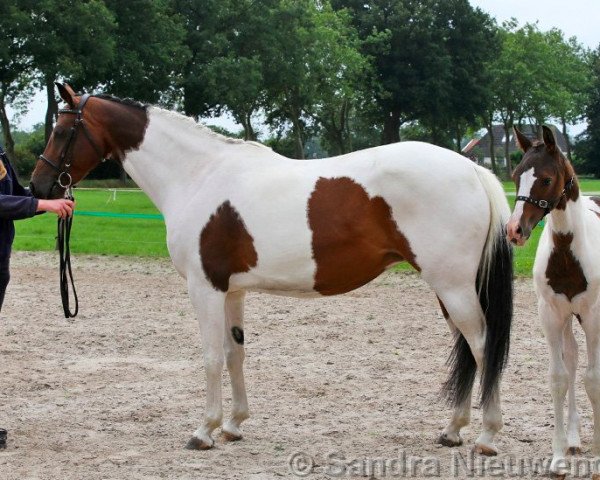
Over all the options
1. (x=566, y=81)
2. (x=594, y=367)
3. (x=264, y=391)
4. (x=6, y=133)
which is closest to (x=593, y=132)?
(x=566, y=81)

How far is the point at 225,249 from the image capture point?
4.95 m

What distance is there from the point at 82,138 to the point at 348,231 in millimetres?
1843

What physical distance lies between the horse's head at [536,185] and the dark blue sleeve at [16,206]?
105 inches

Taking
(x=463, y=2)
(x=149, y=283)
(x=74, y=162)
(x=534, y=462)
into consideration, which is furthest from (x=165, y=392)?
(x=463, y=2)

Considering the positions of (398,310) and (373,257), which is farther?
(398,310)

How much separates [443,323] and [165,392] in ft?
11.3

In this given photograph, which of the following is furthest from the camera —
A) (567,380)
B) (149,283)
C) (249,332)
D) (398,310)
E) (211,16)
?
(211,16)

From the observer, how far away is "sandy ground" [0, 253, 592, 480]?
15.2 ft

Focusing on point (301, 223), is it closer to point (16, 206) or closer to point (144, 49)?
point (16, 206)

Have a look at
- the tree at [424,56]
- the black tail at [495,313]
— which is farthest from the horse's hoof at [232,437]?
the tree at [424,56]

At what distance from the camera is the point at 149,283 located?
11.1 metres

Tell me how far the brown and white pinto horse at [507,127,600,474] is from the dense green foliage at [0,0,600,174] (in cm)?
2993

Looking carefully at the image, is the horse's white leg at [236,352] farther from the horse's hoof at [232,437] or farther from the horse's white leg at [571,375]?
the horse's white leg at [571,375]

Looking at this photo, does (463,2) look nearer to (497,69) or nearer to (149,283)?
(497,69)
